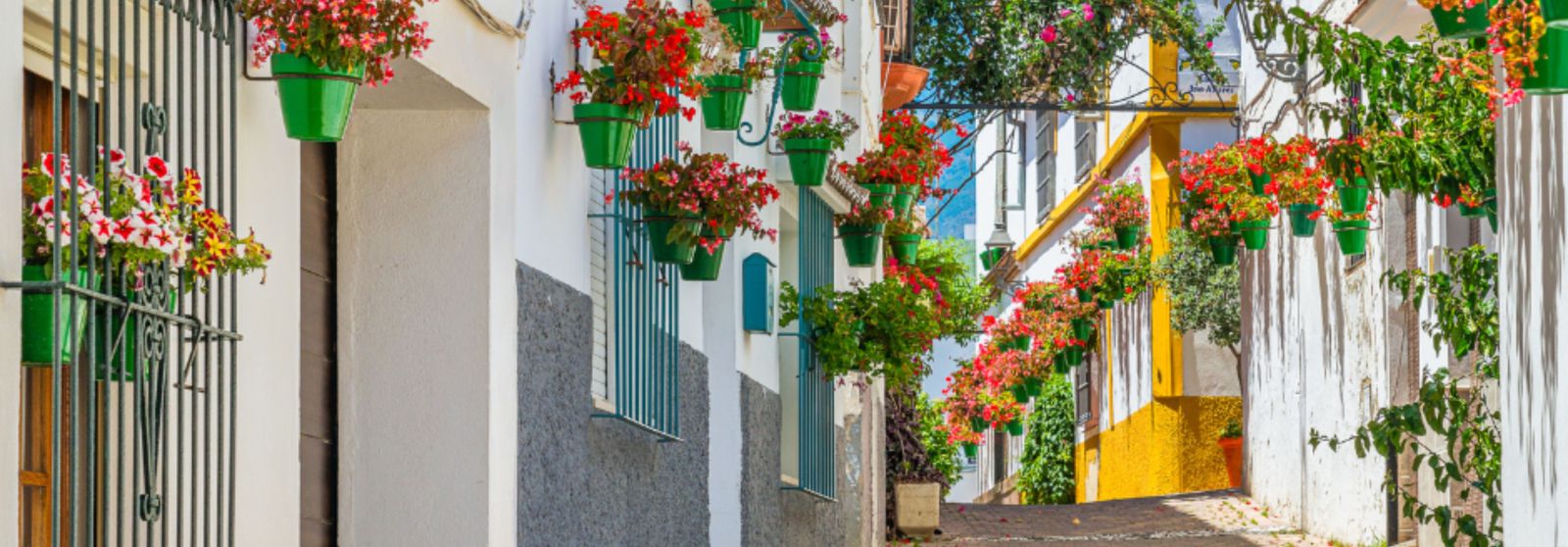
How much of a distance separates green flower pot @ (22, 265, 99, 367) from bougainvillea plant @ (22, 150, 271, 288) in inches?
1.6

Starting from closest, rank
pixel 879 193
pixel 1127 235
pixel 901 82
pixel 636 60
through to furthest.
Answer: pixel 636 60
pixel 879 193
pixel 901 82
pixel 1127 235

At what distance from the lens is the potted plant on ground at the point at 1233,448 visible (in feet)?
87.4

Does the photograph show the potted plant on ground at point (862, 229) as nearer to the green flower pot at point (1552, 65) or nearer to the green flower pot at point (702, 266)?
the green flower pot at point (702, 266)

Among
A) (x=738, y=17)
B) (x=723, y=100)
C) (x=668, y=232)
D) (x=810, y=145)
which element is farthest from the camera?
(x=810, y=145)

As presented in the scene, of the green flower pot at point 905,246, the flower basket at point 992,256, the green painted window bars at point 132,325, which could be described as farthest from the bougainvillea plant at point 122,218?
the flower basket at point 992,256

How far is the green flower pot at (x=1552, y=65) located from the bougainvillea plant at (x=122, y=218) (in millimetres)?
3180

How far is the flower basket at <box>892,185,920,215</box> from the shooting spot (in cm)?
1549

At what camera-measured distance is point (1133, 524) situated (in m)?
21.4

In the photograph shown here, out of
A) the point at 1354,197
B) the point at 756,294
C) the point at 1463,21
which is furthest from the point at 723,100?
the point at 1354,197

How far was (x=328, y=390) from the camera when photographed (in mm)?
6777

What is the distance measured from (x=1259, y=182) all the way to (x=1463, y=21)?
36.6 ft

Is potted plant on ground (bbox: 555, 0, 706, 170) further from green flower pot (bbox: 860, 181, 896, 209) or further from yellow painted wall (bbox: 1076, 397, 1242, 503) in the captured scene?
yellow painted wall (bbox: 1076, 397, 1242, 503)

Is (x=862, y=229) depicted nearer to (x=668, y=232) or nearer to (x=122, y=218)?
(x=668, y=232)

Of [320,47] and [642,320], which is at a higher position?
[320,47]
